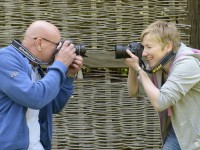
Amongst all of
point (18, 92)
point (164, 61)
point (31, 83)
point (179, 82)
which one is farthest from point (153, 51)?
point (18, 92)

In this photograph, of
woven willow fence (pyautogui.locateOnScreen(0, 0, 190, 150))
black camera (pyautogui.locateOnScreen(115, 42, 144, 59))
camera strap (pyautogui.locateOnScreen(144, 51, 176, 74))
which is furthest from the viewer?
woven willow fence (pyautogui.locateOnScreen(0, 0, 190, 150))

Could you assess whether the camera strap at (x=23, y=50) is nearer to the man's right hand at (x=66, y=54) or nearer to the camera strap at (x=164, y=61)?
the man's right hand at (x=66, y=54)

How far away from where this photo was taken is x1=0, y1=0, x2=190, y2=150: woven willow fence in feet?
17.9

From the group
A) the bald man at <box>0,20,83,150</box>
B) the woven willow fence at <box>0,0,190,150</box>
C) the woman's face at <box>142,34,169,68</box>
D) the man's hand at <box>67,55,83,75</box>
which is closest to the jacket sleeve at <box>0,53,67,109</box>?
the bald man at <box>0,20,83,150</box>

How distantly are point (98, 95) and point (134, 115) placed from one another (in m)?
0.42

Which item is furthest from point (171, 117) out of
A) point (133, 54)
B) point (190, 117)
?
point (133, 54)

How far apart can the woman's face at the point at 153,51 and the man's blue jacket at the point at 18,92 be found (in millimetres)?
636

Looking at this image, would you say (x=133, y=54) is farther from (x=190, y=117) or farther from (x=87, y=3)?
(x=87, y=3)

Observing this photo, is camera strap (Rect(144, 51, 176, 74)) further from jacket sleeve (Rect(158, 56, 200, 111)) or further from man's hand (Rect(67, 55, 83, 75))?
man's hand (Rect(67, 55, 83, 75))

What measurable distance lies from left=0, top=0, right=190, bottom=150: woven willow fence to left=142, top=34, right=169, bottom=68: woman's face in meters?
1.50

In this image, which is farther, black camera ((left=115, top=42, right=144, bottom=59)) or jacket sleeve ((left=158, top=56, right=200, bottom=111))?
black camera ((left=115, top=42, right=144, bottom=59))

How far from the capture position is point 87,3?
5.49 metres

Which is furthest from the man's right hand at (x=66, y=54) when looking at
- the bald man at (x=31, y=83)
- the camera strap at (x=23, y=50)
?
the camera strap at (x=23, y=50)

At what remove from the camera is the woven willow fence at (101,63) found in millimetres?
5469
